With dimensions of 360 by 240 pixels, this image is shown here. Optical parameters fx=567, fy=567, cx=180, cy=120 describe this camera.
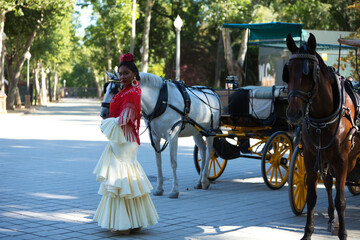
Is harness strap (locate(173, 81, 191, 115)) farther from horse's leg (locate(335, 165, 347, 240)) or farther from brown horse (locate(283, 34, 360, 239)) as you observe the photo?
horse's leg (locate(335, 165, 347, 240))

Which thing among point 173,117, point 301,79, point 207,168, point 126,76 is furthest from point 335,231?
point 207,168

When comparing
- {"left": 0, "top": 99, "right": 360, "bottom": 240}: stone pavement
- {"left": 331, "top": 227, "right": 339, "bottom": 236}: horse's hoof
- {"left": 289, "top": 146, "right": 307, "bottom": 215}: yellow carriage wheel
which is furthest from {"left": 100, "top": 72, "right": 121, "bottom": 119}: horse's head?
{"left": 331, "top": 227, "right": 339, "bottom": 236}: horse's hoof

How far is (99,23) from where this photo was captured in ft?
171

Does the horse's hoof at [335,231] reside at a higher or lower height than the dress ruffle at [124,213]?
lower

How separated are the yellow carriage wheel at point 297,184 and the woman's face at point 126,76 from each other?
2653 mm

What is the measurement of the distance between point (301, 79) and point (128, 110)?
83.1 inches

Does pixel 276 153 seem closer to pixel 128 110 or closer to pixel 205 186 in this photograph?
pixel 205 186

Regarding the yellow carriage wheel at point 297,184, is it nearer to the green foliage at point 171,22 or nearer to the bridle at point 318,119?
the bridle at point 318,119

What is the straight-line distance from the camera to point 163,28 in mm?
54281

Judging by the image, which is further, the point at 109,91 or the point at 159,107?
the point at 159,107

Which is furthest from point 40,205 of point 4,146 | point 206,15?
point 206,15

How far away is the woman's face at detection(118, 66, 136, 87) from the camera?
6824mm

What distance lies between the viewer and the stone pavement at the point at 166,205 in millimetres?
6820

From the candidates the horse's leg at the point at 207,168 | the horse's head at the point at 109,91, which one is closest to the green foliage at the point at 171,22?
the horse's leg at the point at 207,168
